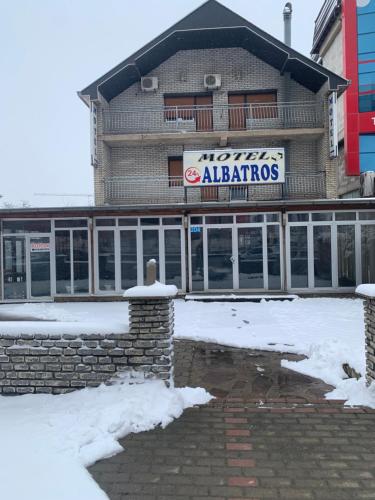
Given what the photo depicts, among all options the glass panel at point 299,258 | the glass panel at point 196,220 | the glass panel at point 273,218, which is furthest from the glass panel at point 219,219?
the glass panel at point 299,258

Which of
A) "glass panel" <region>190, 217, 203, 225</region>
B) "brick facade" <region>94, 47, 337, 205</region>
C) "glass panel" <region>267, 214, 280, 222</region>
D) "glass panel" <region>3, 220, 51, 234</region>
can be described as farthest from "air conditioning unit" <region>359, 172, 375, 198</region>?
"glass panel" <region>3, 220, 51, 234</region>

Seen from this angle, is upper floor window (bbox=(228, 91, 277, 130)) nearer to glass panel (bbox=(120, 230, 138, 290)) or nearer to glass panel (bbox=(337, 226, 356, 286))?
glass panel (bbox=(337, 226, 356, 286))

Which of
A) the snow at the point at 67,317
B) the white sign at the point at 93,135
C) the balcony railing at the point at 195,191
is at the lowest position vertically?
the snow at the point at 67,317

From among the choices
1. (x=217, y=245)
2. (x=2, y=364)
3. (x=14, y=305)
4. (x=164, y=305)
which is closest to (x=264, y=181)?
(x=217, y=245)

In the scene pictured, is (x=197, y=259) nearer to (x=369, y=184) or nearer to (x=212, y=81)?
(x=212, y=81)

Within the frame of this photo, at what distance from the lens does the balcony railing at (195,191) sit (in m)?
16.6

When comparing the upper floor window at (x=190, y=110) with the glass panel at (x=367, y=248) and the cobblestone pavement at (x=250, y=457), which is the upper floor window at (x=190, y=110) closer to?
the glass panel at (x=367, y=248)

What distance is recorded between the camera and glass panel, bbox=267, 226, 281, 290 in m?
14.8

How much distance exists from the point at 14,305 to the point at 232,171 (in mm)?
8665

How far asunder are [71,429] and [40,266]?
11.7m

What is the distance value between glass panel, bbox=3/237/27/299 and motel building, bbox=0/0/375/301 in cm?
4

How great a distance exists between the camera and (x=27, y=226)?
14977 millimetres

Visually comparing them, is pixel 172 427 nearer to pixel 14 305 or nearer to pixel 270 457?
pixel 270 457

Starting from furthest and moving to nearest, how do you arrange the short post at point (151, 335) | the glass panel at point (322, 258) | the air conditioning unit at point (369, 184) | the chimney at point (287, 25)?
1. the chimney at point (287, 25)
2. the air conditioning unit at point (369, 184)
3. the glass panel at point (322, 258)
4. the short post at point (151, 335)
